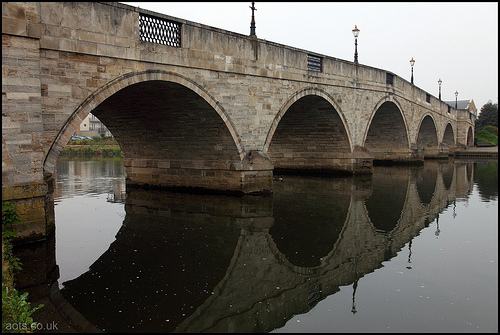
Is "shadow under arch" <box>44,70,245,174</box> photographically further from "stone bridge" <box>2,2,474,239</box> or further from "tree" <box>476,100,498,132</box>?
"tree" <box>476,100,498,132</box>

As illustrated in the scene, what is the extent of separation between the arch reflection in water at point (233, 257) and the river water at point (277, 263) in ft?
0.08

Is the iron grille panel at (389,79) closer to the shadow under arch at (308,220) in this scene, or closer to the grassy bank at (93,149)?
the shadow under arch at (308,220)

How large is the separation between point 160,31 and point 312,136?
10133 mm

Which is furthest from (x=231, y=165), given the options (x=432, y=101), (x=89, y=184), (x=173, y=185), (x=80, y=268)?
(x=432, y=101)

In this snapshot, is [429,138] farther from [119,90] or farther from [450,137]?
[119,90]

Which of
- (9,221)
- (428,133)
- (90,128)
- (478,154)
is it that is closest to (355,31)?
(9,221)

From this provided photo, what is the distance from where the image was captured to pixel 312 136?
727 inches

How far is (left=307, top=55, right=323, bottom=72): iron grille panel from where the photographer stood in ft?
49.0

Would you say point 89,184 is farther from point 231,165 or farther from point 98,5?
point 98,5

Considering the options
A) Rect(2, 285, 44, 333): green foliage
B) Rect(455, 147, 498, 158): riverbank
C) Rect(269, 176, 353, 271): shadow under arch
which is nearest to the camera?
Rect(2, 285, 44, 333): green foliage

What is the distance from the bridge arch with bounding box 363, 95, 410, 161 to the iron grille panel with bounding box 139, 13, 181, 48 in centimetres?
1607

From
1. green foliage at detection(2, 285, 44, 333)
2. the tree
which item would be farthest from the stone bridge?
the tree

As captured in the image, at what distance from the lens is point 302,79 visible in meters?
14.4

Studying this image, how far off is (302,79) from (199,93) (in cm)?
501
